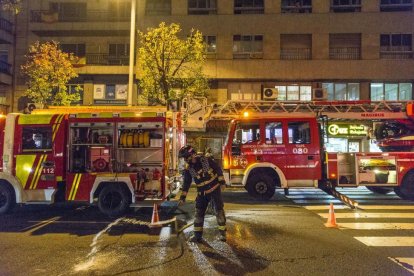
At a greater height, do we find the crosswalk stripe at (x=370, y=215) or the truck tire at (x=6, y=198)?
the truck tire at (x=6, y=198)

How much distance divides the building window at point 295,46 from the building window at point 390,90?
4919 mm

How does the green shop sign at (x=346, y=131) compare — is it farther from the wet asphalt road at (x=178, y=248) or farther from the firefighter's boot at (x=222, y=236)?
the firefighter's boot at (x=222, y=236)

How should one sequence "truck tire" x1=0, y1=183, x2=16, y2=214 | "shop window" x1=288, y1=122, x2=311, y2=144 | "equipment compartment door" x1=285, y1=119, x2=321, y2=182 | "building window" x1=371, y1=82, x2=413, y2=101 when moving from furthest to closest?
"building window" x1=371, y1=82, x2=413, y2=101, "shop window" x1=288, y1=122, x2=311, y2=144, "equipment compartment door" x1=285, y1=119, x2=321, y2=182, "truck tire" x1=0, y1=183, x2=16, y2=214

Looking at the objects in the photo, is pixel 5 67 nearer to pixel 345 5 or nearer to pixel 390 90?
pixel 345 5

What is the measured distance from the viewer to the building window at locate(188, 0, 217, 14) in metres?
26.8

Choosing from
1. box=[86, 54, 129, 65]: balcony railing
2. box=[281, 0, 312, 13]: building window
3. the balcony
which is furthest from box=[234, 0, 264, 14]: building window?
the balcony

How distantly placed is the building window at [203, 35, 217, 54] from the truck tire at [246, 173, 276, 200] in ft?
52.2

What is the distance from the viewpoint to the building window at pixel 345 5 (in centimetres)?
2605

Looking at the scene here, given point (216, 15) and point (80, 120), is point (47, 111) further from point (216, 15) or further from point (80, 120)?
point (216, 15)

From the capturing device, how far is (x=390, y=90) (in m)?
25.4

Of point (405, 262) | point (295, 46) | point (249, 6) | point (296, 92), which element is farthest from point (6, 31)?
point (405, 262)

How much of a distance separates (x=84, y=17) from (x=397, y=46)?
22111mm

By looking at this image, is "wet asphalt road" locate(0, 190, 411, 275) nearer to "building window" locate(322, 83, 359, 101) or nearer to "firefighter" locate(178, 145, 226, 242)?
"firefighter" locate(178, 145, 226, 242)

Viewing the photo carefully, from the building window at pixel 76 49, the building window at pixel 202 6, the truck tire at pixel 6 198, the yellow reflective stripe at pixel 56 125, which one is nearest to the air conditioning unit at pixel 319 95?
the yellow reflective stripe at pixel 56 125
